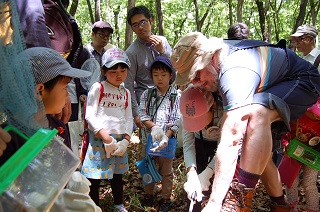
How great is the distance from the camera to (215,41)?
239 centimetres

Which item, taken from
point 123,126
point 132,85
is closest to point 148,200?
point 123,126

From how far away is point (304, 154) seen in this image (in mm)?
3062

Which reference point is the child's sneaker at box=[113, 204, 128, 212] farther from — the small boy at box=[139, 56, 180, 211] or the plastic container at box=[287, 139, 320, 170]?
the plastic container at box=[287, 139, 320, 170]

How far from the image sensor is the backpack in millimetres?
2451

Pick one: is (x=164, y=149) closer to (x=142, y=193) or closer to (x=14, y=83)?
(x=142, y=193)

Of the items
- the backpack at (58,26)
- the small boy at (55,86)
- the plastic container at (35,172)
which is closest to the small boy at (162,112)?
the backpack at (58,26)

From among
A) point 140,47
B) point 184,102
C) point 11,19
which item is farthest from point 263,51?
point 140,47

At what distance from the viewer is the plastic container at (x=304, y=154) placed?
3033 millimetres

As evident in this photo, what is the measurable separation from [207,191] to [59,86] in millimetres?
1625

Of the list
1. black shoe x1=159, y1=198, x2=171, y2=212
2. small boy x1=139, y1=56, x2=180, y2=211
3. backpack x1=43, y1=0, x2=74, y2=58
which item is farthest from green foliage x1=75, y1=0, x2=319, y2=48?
backpack x1=43, y1=0, x2=74, y2=58

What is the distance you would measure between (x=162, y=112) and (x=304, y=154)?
5.10ft

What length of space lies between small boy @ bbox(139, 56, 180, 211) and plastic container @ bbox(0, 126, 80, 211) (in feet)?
7.78

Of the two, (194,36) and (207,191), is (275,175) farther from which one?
(194,36)

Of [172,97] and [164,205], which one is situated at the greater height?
[172,97]
